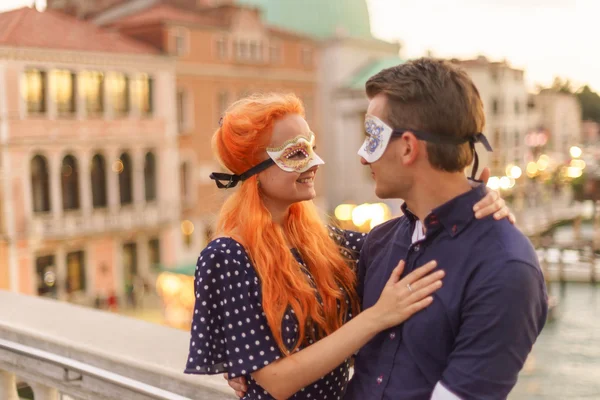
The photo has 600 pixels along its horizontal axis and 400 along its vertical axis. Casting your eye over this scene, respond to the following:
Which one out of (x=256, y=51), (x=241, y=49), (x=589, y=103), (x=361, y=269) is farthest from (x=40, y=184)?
(x=589, y=103)

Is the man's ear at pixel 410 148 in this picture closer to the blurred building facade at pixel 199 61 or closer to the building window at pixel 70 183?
the building window at pixel 70 183

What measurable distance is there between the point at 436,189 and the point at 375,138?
0.09 metres

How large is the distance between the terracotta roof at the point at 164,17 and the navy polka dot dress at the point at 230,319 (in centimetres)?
1222

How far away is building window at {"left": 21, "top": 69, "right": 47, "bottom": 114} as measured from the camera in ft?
34.2

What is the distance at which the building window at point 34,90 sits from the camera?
→ 411 inches

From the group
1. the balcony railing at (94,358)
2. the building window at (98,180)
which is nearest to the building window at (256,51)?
the building window at (98,180)

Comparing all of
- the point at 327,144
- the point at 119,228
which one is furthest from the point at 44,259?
the point at 327,144

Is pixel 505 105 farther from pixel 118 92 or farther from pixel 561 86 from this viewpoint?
pixel 118 92

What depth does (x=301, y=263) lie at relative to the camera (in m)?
1.05

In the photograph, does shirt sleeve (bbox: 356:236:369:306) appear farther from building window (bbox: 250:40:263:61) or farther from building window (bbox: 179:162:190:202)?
building window (bbox: 250:40:263:61)

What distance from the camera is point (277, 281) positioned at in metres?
0.95

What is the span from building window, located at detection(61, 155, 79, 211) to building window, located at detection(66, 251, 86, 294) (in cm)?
74

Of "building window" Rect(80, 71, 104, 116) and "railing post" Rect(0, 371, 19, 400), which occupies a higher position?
"building window" Rect(80, 71, 104, 116)

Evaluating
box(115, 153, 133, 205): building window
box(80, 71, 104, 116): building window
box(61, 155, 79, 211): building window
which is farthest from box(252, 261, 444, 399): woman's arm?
box(115, 153, 133, 205): building window
